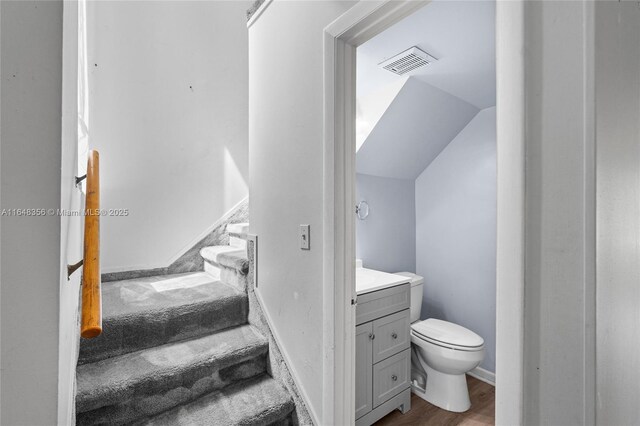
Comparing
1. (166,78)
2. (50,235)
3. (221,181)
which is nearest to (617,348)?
(50,235)

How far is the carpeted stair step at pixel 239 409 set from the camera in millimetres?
1375

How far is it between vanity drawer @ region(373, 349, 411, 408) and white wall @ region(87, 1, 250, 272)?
1751 millimetres

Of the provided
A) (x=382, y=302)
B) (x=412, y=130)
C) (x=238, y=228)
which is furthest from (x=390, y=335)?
(x=412, y=130)

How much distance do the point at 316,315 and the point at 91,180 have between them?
0.98m

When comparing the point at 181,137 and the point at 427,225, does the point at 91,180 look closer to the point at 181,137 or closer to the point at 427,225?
the point at 181,137

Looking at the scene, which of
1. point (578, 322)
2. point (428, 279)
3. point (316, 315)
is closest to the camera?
point (578, 322)

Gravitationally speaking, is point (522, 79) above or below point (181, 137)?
below

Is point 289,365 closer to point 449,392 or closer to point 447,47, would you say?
point 449,392

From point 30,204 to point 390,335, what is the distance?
189 cm

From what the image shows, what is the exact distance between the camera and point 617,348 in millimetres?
753

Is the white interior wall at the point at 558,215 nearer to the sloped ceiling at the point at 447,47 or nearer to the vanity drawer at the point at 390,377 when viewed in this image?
the sloped ceiling at the point at 447,47

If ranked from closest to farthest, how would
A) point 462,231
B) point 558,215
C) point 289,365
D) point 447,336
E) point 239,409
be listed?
point 558,215 → point 239,409 → point 289,365 → point 447,336 → point 462,231

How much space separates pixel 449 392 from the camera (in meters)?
2.11

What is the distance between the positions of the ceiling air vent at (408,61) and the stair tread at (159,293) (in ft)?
5.72
